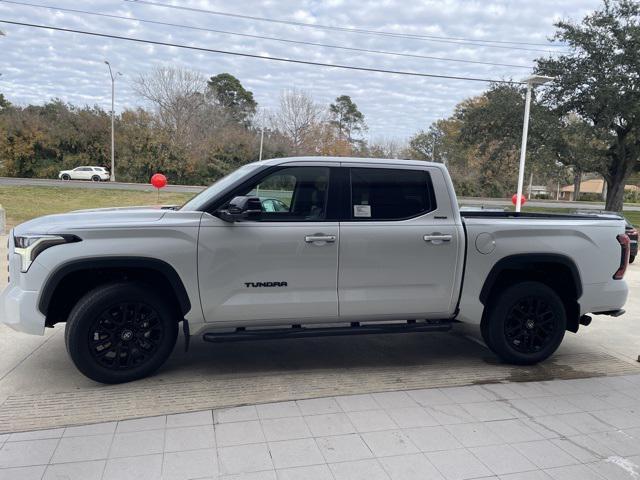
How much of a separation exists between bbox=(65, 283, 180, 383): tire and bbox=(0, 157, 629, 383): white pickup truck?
1cm

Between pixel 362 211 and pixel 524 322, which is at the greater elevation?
pixel 362 211

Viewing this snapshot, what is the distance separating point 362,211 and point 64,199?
23.4m

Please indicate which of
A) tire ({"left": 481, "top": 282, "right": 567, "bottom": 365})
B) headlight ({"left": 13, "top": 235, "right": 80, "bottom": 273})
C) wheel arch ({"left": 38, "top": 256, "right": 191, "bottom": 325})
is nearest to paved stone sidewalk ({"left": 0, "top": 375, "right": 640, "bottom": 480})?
tire ({"left": 481, "top": 282, "right": 567, "bottom": 365})


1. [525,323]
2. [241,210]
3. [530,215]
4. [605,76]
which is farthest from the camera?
[605,76]

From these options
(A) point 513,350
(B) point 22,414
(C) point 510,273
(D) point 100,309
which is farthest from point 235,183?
(A) point 513,350

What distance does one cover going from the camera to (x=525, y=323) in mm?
4828

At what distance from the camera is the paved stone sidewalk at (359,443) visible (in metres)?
2.95

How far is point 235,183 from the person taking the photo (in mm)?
4250

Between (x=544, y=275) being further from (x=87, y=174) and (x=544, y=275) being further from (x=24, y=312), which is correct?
(x=87, y=174)

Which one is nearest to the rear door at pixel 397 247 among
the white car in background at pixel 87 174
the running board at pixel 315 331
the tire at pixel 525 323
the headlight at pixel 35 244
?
the running board at pixel 315 331

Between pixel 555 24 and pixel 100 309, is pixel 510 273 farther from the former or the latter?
pixel 555 24

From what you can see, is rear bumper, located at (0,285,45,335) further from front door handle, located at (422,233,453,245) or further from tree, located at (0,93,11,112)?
tree, located at (0,93,11,112)

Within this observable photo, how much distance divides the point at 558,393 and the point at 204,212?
3.40m

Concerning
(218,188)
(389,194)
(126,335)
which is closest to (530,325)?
(389,194)
